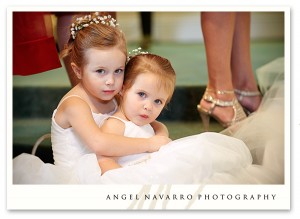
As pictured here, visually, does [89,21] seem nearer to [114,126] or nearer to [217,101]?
[114,126]

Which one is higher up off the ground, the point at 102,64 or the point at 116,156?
the point at 102,64

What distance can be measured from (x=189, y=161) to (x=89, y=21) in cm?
41

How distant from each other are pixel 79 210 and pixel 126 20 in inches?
18.6

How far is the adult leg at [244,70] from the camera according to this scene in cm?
150

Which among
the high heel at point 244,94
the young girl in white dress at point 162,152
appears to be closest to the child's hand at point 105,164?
the young girl in white dress at point 162,152

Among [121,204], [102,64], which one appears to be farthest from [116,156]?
[102,64]

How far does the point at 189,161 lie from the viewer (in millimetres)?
1349

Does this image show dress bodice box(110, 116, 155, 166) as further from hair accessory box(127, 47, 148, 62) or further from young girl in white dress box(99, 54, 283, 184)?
hair accessory box(127, 47, 148, 62)

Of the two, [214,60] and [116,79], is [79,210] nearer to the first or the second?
[116,79]

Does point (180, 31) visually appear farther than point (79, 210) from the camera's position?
Yes

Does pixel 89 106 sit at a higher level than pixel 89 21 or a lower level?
lower

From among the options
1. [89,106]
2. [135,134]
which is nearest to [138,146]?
[135,134]

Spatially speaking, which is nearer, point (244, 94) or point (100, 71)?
point (100, 71)

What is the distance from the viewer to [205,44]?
1.50 metres
